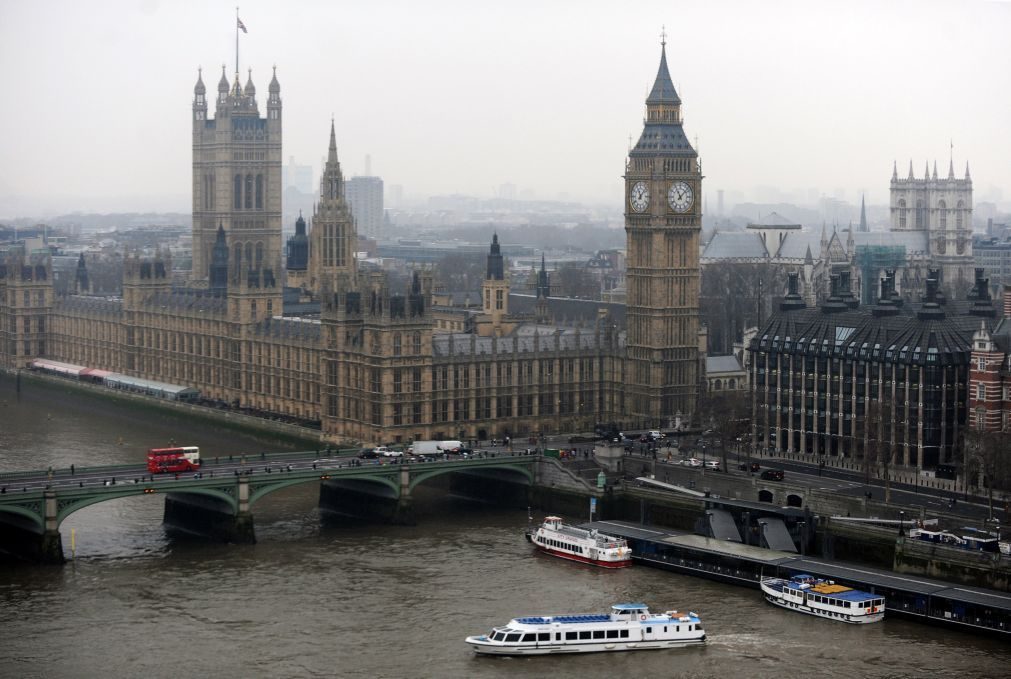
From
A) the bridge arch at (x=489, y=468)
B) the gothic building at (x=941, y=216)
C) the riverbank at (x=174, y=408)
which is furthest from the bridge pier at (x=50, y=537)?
the gothic building at (x=941, y=216)

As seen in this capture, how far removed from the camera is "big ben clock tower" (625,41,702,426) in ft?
286

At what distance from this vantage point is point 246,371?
100562 mm

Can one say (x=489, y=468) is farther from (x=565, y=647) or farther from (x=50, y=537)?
(x=565, y=647)

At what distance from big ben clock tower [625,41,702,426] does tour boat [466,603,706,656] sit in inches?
1264

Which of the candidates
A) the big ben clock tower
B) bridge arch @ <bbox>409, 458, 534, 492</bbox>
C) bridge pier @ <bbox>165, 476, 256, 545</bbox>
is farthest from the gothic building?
bridge pier @ <bbox>165, 476, 256, 545</bbox>

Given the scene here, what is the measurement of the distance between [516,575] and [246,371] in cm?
4021

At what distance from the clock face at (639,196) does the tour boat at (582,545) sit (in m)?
23.8

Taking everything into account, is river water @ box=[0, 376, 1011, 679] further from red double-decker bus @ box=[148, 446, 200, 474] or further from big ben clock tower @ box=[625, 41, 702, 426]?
big ben clock tower @ box=[625, 41, 702, 426]

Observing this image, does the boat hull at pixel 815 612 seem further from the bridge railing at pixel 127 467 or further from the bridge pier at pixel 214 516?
the bridge railing at pixel 127 467

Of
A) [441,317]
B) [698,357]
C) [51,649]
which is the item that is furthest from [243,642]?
[441,317]

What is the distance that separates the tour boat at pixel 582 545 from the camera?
65.2 meters

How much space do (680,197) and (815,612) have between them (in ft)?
108

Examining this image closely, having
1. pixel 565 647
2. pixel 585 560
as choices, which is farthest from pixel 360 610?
pixel 585 560

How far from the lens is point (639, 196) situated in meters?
88.0
